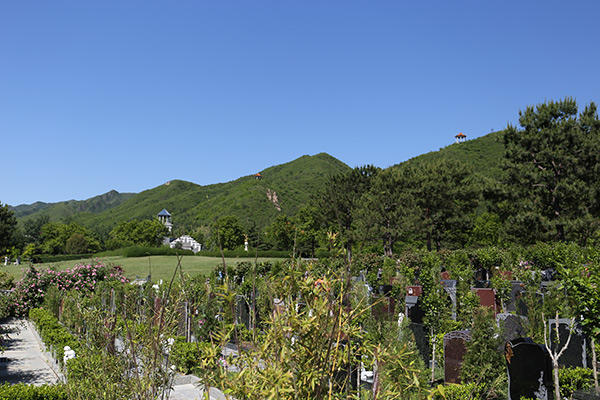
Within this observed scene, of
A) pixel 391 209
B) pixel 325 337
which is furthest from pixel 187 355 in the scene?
pixel 391 209

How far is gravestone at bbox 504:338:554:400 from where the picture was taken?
6.83 m

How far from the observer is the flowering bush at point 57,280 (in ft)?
64.0

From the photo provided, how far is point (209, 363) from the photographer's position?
2.52 meters

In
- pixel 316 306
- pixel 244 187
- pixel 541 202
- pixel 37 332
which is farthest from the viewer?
pixel 244 187

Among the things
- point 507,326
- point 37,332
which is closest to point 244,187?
point 37,332

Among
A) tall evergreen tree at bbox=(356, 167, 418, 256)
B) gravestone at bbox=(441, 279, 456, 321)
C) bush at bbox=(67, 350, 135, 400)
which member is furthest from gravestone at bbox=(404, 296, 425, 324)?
tall evergreen tree at bbox=(356, 167, 418, 256)

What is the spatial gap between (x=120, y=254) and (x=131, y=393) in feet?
189

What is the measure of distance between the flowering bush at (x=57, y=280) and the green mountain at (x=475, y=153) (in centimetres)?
5681

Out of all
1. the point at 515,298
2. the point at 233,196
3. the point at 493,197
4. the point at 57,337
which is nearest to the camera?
the point at 57,337

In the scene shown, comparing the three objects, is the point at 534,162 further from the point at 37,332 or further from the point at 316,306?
the point at 316,306

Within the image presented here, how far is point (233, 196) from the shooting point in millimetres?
115938

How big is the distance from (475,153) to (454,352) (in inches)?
2896

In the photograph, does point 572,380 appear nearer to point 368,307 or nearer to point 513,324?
point 513,324

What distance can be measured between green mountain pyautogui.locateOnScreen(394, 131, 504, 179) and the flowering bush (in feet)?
186
